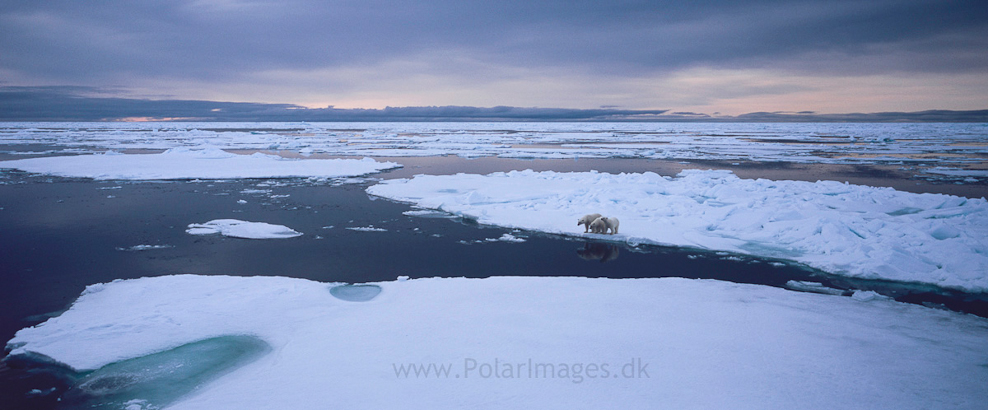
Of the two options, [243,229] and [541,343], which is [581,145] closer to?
[243,229]

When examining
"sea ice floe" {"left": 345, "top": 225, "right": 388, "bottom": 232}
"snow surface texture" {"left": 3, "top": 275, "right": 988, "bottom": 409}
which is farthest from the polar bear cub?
"sea ice floe" {"left": 345, "top": 225, "right": 388, "bottom": 232}

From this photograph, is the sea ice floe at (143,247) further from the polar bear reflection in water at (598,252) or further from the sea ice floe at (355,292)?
the polar bear reflection in water at (598,252)

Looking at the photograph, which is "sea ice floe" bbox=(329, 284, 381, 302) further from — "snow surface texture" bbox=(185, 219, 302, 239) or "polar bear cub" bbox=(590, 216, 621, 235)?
"polar bear cub" bbox=(590, 216, 621, 235)

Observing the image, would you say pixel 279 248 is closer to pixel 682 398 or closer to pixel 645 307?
pixel 645 307

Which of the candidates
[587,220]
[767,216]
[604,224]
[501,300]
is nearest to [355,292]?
Answer: [501,300]

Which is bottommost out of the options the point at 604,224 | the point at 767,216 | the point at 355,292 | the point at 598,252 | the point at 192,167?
the point at 598,252

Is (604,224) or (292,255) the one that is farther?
(604,224)

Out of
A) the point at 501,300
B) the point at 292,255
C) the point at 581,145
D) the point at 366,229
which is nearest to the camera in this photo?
the point at 501,300
